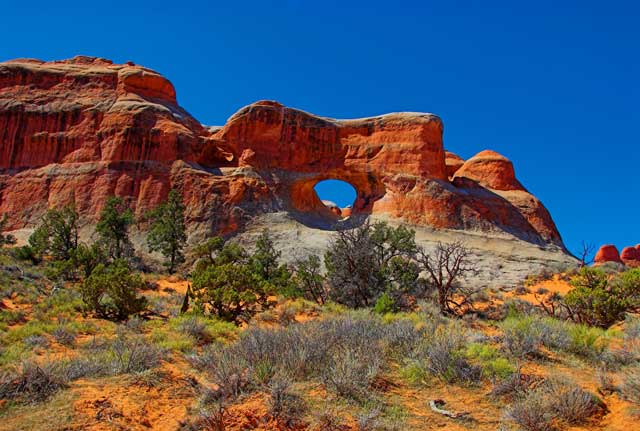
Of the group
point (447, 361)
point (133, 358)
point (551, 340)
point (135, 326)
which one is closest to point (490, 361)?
point (447, 361)

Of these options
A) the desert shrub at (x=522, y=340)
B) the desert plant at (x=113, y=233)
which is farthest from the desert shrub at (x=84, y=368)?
the desert plant at (x=113, y=233)

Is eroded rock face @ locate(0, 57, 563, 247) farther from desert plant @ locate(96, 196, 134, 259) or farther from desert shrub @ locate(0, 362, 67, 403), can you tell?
desert shrub @ locate(0, 362, 67, 403)

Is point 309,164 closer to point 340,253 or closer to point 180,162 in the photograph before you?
point 180,162

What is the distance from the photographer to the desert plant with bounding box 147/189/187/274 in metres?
29.6

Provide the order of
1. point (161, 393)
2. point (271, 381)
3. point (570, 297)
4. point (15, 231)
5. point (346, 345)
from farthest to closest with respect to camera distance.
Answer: point (15, 231) < point (570, 297) < point (346, 345) < point (161, 393) < point (271, 381)

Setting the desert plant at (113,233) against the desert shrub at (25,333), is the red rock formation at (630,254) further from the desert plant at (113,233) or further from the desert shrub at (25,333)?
the desert shrub at (25,333)

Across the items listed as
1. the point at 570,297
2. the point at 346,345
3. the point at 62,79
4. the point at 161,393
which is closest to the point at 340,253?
the point at 570,297

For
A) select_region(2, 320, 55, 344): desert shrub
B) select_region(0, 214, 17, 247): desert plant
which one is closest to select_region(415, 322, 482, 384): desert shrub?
select_region(2, 320, 55, 344): desert shrub

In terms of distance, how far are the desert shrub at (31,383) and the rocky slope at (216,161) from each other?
27896 mm

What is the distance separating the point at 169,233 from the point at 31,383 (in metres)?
24.8

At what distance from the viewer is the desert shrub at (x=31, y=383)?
18.8 ft

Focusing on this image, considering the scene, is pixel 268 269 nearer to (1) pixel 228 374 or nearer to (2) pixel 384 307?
(2) pixel 384 307

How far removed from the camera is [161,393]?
241 inches

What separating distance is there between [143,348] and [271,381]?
2519 millimetres
